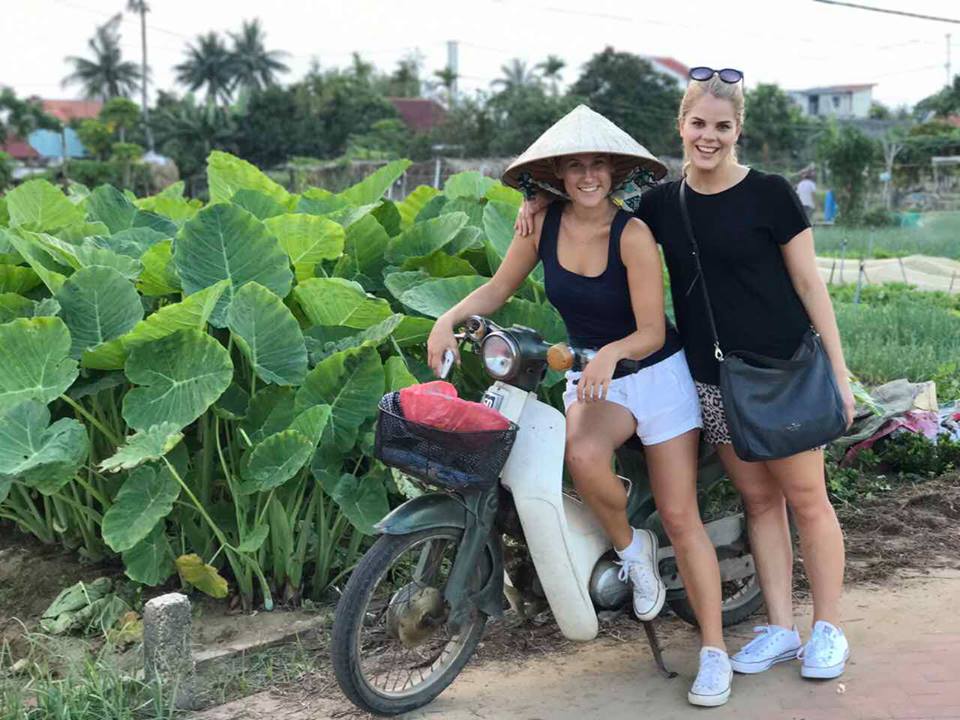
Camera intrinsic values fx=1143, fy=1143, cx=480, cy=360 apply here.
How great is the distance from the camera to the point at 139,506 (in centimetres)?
353

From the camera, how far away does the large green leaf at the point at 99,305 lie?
12.2 feet

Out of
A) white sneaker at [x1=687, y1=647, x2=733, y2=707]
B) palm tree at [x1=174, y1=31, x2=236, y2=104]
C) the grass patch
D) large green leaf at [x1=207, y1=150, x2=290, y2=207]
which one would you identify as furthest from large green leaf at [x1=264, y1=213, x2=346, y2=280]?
palm tree at [x1=174, y1=31, x2=236, y2=104]

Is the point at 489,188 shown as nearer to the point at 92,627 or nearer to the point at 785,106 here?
the point at 92,627

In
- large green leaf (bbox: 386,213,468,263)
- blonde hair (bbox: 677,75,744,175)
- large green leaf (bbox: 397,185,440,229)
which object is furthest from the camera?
large green leaf (bbox: 397,185,440,229)

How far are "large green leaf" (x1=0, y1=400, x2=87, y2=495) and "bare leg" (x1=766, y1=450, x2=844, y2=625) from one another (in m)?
2.07

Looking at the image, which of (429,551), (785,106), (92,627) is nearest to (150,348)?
(92,627)

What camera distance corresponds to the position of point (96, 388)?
3709 mm

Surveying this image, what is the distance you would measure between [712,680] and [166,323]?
75.1 inches

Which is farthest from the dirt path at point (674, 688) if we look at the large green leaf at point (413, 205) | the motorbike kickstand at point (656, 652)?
the large green leaf at point (413, 205)

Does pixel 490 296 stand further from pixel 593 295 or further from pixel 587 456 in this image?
pixel 587 456

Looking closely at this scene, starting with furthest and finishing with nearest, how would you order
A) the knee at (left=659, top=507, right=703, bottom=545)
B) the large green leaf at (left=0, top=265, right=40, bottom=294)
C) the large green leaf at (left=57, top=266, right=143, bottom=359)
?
the large green leaf at (left=0, top=265, right=40, bottom=294), the large green leaf at (left=57, top=266, right=143, bottom=359), the knee at (left=659, top=507, right=703, bottom=545)

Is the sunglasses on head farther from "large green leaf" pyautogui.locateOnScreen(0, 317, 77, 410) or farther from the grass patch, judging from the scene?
the grass patch

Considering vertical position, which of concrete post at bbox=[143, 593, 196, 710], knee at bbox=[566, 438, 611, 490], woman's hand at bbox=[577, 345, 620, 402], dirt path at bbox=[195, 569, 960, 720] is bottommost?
dirt path at bbox=[195, 569, 960, 720]

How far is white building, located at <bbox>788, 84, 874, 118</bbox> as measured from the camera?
9012 cm
